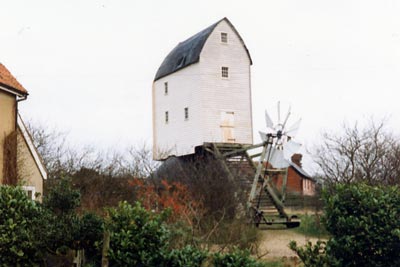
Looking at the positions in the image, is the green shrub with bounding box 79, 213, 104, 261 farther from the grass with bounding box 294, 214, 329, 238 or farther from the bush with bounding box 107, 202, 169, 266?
the grass with bounding box 294, 214, 329, 238

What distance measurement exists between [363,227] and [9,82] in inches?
526

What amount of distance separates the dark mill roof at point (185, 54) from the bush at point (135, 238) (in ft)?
65.1

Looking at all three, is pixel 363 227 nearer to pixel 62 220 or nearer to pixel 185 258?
pixel 185 258

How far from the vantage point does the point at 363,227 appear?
10273 millimetres

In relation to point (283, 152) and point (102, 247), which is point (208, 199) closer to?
point (283, 152)

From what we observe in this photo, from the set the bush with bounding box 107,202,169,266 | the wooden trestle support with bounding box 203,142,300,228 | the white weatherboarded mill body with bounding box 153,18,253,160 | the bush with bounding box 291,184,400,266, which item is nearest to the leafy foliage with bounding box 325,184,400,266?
the bush with bounding box 291,184,400,266

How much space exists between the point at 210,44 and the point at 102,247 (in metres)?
21.0

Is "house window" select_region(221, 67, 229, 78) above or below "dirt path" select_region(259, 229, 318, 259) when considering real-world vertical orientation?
above

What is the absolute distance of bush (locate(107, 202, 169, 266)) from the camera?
997cm

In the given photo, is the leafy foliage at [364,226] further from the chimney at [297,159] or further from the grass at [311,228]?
the chimney at [297,159]

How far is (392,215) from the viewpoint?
1028 centimetres

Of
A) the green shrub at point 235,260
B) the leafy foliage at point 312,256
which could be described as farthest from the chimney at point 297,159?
the green shrub at point 235,260

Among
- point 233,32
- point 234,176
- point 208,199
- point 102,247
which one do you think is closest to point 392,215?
point 102,247

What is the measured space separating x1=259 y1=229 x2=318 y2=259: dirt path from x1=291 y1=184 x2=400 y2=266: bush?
5.49 metres
